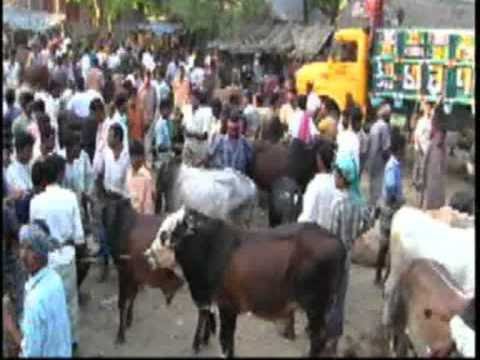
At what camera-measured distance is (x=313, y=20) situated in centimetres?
3281

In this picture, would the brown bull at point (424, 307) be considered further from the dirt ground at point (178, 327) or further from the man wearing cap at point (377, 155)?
the man wearing cap at point (377, 155)

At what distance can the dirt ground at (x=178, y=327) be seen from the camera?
7.96m

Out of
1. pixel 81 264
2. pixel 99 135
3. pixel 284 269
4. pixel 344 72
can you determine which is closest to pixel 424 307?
pixel 284 269

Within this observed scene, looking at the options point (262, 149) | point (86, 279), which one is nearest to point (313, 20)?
point (262, 149)

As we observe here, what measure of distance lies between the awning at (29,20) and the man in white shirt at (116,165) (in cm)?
2615

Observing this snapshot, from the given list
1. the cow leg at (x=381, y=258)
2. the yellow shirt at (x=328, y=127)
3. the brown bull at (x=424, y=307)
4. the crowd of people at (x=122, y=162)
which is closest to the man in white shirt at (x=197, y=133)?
the crowd of people at (x=122, y=162)

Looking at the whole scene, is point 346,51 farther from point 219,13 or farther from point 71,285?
point 219,13

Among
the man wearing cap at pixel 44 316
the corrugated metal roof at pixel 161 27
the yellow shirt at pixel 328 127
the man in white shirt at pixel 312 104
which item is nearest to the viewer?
the man wearing cap at pixel 44 316

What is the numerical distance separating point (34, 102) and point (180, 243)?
15.1 ft

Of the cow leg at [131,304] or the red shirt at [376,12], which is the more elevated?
the red shirt at [376,12]

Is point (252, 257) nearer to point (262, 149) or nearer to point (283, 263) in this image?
point (283, 263)

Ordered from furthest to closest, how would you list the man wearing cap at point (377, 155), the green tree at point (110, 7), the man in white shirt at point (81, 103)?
1. the green tree at point (110, 7)
2. the man in white shirt at point (81, 103)
3. the man wearing cap at point (377, 155)

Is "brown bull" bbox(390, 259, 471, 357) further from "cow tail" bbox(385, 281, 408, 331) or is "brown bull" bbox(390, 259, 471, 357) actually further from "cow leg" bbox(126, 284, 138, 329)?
"cow leg" bbox(126, 284, 138, 329)

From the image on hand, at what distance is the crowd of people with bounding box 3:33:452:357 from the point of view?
6472mm
